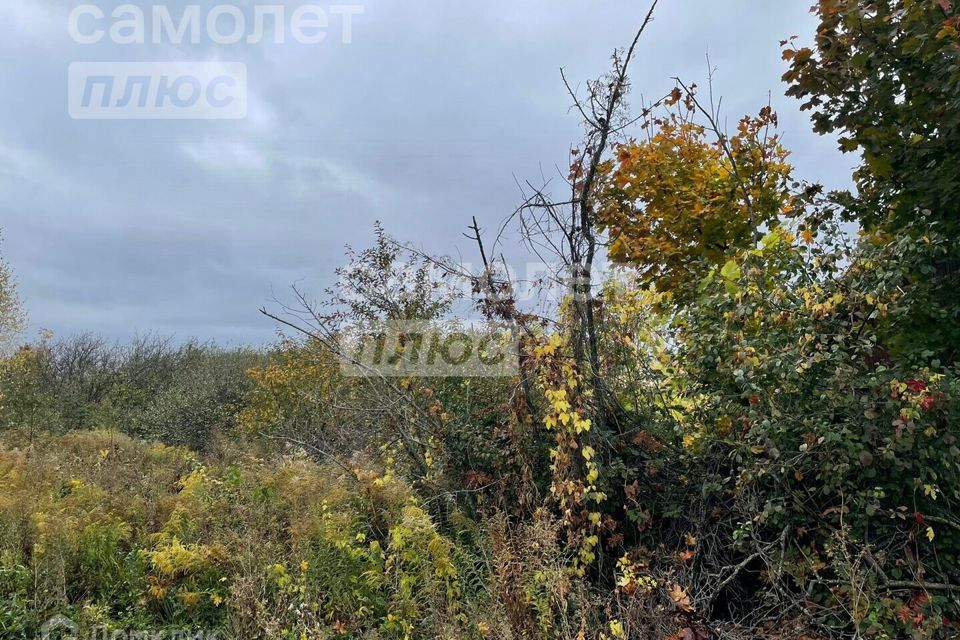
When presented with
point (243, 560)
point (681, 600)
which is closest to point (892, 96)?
point (681, 600)

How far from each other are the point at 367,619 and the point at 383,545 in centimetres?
73

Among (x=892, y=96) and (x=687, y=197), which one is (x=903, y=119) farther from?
(x=687, y=197)

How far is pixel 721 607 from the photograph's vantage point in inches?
141

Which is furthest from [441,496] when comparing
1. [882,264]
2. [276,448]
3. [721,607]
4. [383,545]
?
[276,448]

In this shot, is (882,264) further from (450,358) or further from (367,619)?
(367,619)
